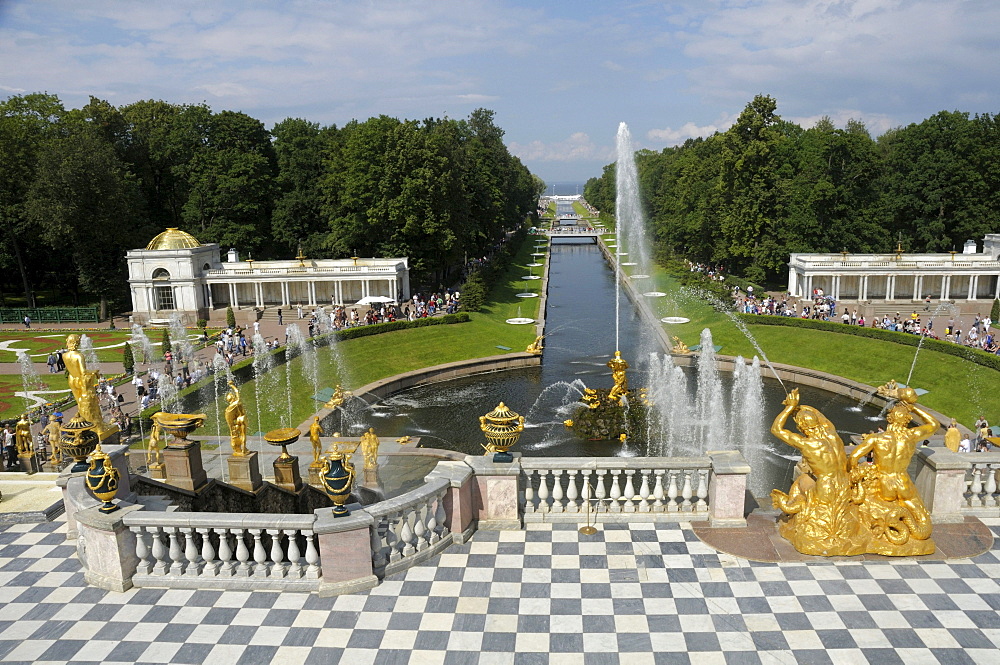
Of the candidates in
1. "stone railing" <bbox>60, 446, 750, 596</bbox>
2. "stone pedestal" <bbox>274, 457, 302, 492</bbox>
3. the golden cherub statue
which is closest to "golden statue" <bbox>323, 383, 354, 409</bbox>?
"stone pedestal" <bbox>274, 457, 302, 492</bbox>

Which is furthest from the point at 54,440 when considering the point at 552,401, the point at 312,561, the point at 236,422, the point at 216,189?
the point at 216,189

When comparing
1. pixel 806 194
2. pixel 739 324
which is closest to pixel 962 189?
pixel 806 194

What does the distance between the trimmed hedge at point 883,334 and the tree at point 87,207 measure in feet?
161

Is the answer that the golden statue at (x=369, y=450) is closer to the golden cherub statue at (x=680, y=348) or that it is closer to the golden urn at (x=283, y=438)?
the golden urn at (x=283, y=438)

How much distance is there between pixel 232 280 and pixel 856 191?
5461cm

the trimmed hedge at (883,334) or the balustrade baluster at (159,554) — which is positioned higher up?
the balustrade baluster at (159,554)

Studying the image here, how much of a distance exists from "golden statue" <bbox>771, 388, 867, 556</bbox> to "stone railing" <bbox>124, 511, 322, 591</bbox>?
784cm

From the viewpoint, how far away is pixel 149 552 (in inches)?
454

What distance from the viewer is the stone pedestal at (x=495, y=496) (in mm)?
12914

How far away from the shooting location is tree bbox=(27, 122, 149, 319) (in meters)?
54.4

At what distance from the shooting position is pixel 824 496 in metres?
11.8

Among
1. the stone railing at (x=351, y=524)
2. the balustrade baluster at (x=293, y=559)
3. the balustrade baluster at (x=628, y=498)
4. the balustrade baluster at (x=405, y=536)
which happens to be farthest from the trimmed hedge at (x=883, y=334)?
the balustrade baluster at (x=293, y=559)

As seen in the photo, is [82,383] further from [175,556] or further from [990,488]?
[990,488]

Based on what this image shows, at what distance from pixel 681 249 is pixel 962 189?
125 feet
